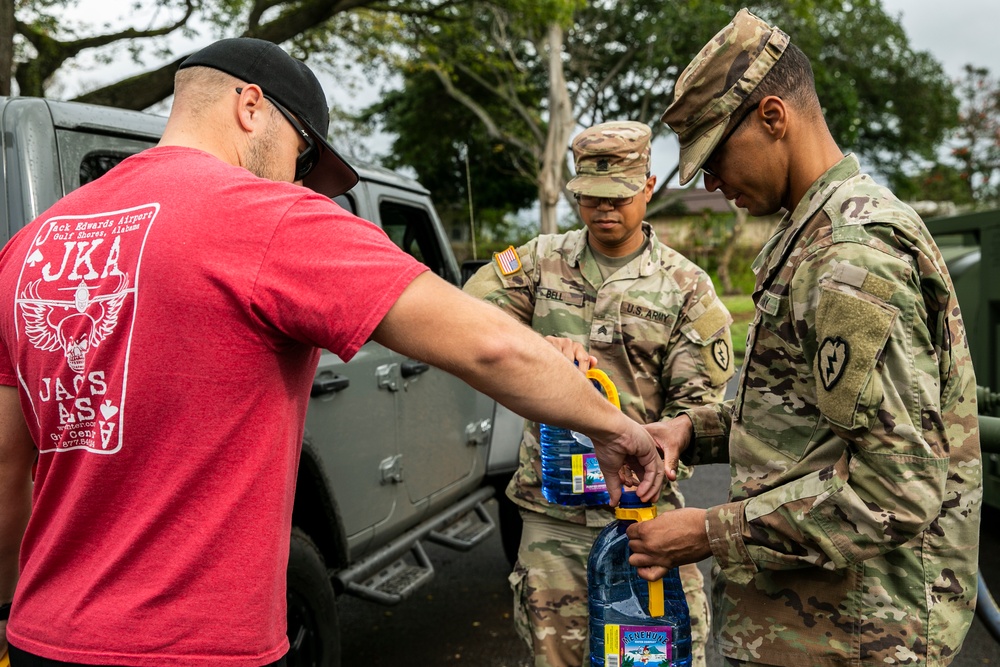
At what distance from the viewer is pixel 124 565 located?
1.49m

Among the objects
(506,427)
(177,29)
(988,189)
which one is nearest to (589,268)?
(506,427)

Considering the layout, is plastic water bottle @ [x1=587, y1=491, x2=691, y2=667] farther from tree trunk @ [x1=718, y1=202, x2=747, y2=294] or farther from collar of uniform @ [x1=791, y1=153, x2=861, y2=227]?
tree trunk @ [x1=718, y1=202, x2=747, y2=294]

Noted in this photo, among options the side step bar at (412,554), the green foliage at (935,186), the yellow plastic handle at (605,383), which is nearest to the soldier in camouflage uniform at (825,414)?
the yellow plastic handle at (605,383)

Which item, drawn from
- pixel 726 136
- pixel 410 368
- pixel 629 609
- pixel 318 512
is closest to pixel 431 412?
pixel 410 368

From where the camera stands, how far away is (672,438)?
7.59 ft

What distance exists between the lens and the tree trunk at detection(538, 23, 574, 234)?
2106 centimetres

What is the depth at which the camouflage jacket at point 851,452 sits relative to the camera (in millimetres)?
1546

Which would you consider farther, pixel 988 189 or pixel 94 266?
pixel 988 189

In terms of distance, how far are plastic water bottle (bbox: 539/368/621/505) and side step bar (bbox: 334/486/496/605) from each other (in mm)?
947

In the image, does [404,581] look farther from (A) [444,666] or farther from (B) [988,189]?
(B) [988,189]

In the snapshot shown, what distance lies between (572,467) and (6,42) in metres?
8.68

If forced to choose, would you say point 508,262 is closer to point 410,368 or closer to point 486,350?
point 410,368

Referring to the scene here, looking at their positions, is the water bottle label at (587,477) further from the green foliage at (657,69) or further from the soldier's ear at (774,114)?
the green foliage at (657,69)

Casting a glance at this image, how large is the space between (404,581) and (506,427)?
3.39 ft
